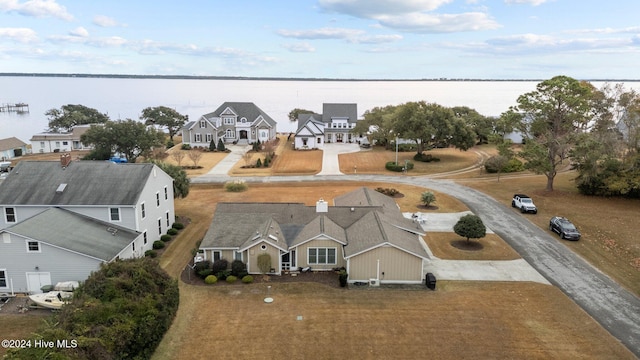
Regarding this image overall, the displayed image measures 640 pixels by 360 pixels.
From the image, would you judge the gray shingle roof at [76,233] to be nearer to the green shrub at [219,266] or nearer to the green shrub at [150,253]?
the green shrub at [150,253]

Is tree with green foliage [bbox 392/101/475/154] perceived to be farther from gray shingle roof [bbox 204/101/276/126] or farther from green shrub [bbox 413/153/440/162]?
gray shingle roof [bbox 204/101/276/126]

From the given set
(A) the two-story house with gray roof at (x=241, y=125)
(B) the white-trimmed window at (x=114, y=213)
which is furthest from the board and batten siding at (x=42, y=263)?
(A) the two-story house with gray roof at (x=241, y=125)

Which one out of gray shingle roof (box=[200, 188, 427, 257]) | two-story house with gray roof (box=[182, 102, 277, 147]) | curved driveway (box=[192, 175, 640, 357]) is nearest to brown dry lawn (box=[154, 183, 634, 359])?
curved driveway (box=[192, 175, 640, 357])

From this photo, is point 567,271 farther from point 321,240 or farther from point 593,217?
point 321,240

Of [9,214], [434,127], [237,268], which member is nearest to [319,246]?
[237,268]

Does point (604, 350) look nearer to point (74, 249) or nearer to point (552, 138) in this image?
point (74, 249)
